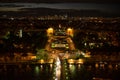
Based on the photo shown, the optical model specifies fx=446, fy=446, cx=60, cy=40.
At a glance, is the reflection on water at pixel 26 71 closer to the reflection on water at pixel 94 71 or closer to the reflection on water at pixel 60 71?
the reflection on water at pixel 60 71

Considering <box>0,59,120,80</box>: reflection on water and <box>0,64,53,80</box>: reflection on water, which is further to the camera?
<box>0,64,53,80</box>: reflection on water

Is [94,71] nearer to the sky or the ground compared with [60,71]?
nearer to the ground

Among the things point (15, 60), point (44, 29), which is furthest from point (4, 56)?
point (44, 29)

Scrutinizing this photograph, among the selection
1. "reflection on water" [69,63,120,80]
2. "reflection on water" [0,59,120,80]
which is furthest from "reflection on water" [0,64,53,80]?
"reflection on water" [69,63,120,80]

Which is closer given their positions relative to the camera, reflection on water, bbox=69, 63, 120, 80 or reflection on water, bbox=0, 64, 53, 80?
reflection on water, bbox=69, 63, 120, 80

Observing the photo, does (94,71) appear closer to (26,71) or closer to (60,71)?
(60,71)

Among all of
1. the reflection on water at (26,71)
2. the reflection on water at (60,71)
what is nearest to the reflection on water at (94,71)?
the reflection on water at (60,71)

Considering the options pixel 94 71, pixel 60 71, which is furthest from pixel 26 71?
pixel 94 71

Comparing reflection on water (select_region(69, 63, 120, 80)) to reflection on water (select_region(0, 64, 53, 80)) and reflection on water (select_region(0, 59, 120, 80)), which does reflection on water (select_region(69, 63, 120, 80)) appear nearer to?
reflection on water (select_region(0, 59, 120, 80))

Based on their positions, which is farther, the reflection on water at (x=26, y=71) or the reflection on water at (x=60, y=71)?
the reflection on water at (x=26, y=71)

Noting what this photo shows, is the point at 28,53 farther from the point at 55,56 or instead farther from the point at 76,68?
the point at 76,68

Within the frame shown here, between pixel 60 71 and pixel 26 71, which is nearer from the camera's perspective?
pixel 60 71

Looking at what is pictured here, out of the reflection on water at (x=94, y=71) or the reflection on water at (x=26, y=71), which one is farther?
the reflection on water at (x=26, y=71)
